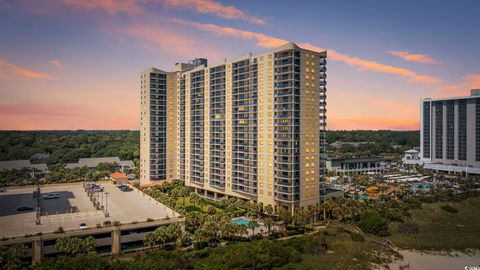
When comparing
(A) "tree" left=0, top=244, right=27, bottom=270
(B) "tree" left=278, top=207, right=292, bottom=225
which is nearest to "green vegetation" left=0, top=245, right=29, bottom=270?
(A) "tree" left=0, top=244, right=27, bottom=270

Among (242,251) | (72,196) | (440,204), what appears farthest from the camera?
(440,204)

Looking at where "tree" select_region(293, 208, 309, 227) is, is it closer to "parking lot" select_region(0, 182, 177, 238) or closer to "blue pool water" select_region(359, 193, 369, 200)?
"parking lot" select_region(0, 182, 177, 238)

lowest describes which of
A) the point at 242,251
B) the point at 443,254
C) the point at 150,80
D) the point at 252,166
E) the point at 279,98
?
the point at 443,254

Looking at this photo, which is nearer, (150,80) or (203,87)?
(203,87)

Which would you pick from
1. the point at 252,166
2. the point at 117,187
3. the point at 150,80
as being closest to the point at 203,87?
the point at 150,80

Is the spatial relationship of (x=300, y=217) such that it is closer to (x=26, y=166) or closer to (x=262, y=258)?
(x=262, y=258)

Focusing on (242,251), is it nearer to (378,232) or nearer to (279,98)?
(378,232)

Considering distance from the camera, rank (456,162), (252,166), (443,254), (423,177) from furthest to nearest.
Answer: (456,162) < (423,177) < (252,166) < (443,254)
